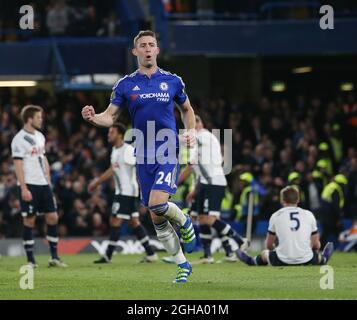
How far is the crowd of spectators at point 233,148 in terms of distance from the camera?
24.8 metres

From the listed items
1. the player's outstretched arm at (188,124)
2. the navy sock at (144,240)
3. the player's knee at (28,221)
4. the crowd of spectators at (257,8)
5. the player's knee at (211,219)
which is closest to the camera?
the player's outstretched arm at (188,124)

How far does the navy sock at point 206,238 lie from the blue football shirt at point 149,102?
5599 millimetres

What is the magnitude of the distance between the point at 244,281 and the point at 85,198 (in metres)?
11.5

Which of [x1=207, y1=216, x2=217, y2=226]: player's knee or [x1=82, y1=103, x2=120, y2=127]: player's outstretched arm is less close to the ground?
Answer: [x1=82, y1=103, x2=120, y2=127]: player's outstretched arm

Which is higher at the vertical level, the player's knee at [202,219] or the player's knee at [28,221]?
the player's knee at [28,221]

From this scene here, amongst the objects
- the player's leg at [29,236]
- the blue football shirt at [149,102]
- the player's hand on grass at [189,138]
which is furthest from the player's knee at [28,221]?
the player's hand on grass at [189,138]

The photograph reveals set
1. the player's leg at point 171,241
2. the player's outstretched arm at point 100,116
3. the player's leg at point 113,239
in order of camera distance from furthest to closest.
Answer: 1. the player's leg at point 113,239
2. the player's leg at point 171,241
3. the player's outstretched arm at point 100,116

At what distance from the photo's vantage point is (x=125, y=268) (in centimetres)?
1742

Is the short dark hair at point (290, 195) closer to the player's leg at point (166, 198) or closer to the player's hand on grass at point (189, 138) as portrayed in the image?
the player's leg at point (166, 198)

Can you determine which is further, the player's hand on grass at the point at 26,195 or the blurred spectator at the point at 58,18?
the blurred spectator at the point at 58,18

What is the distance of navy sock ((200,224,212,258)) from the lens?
61.7ft

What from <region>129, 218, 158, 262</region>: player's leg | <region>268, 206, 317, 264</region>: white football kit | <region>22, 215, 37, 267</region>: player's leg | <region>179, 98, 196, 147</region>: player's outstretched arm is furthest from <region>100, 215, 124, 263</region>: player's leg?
<region>179, 98, 196, 147</region>: player's outstretched arm

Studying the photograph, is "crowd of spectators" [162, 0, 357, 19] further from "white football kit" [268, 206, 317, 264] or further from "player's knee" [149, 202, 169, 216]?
"player's knee" [149, 202, 169, 216]

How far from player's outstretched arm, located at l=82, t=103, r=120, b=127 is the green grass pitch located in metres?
1.83
